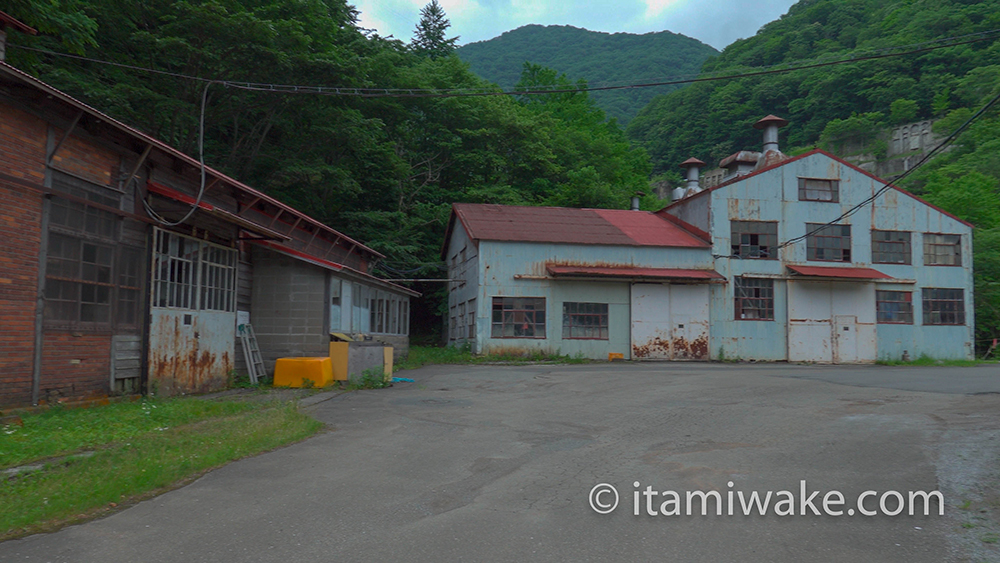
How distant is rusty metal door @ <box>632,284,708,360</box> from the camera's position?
27.0 meters

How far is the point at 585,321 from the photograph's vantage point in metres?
27.0

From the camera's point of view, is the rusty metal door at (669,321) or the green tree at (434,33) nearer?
the rusty metal door at (669,321)

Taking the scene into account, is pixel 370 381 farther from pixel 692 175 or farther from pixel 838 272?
pixel 692 175

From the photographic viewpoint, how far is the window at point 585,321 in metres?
26.8

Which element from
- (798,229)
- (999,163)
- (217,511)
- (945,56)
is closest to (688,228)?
(798,229)

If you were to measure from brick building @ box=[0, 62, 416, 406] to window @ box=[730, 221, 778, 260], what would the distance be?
18.1 metres

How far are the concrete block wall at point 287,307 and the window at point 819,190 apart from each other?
70.5 feet

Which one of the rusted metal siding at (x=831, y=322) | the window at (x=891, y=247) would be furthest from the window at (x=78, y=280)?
the window at (x=891, y=247)

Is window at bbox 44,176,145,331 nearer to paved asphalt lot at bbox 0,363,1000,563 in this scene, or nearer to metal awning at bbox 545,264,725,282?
paved asphalt lot at bbox 0,363,1000,563

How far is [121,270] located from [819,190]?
26936 mm

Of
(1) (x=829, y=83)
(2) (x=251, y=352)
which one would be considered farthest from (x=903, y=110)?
(2) (x=251, y=352)

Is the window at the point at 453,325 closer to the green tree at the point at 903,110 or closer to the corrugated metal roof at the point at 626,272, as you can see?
the corrugated metal roof at the point at 626,272

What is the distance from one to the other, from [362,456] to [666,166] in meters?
81.4

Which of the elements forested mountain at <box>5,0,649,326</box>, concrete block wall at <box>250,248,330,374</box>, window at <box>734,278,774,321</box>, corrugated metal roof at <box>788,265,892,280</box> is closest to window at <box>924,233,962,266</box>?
corrugated metal roof at <box>788,265,892,280</box>
